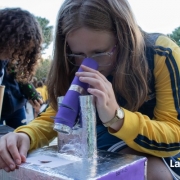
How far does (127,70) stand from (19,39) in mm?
899

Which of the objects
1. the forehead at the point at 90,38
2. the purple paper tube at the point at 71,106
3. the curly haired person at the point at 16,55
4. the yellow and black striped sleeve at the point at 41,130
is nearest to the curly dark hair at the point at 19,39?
the curly haired person at the point at 16,55

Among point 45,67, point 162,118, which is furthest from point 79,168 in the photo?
point 45,67

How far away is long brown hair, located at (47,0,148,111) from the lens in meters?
0.77

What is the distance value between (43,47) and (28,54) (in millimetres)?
147

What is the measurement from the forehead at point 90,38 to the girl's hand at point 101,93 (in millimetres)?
141

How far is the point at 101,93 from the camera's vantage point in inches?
23.9

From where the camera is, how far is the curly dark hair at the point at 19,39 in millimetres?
1519

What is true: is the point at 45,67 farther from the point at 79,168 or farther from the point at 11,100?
the point at 79,168

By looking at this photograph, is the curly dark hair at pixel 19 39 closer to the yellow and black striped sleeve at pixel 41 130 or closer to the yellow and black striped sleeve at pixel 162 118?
the yellow and black striped sleeve at pixel 41 130

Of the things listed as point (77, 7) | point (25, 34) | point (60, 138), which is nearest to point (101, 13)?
point (77, 7)

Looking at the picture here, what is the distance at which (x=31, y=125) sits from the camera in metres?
0.83

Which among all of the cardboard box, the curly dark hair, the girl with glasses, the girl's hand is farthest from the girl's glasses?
the curly dark hair

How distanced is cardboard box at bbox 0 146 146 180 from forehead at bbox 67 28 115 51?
0.29 metres

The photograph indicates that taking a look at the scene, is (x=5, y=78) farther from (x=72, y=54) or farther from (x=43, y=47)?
(x=72, y=54)
